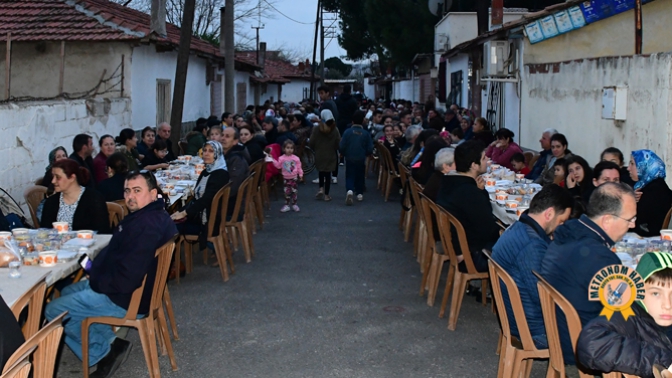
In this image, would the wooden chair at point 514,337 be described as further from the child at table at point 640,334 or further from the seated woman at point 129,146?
the seated woman at point 129,146

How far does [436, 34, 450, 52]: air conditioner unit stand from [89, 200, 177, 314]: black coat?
80.2 feet

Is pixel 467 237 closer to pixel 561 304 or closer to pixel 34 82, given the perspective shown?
pixel 561 304

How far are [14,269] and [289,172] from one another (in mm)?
8148

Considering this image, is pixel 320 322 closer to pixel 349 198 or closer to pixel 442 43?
pixel 349 198

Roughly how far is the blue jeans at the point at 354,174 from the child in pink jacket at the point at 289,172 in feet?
4.14

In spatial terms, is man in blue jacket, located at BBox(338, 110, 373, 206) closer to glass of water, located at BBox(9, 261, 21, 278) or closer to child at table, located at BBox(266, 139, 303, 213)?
child at table, located at BBox(266, 139, 303, 213)

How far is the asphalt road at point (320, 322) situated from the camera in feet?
19.9

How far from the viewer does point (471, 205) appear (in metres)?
7.21

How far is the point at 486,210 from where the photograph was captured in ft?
23.7

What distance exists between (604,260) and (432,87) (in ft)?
107

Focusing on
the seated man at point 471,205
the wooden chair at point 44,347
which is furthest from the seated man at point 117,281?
the seated man at point 471,205

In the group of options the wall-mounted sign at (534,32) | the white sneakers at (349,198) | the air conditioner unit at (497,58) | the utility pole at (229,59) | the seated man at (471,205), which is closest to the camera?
the seated man at (471,205)

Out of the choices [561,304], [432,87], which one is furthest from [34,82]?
[432,87]

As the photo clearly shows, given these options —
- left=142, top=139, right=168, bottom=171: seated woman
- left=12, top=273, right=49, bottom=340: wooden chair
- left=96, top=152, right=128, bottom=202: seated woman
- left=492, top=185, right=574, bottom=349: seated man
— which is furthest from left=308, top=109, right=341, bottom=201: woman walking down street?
left=12, top=273, right=49, bottom=340: wooden chair
